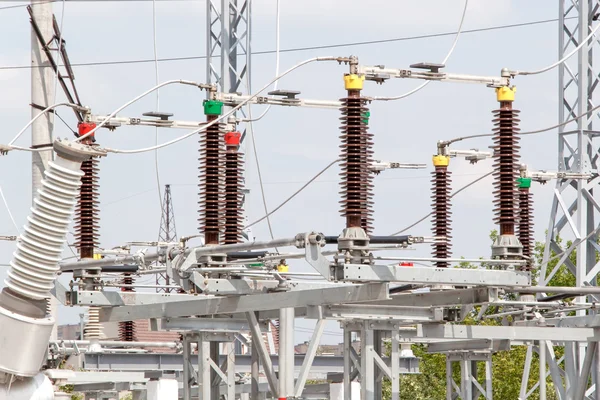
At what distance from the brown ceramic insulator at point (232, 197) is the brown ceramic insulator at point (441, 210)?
2.45 meters

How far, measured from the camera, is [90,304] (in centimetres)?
1373

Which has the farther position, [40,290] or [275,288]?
[275,288]

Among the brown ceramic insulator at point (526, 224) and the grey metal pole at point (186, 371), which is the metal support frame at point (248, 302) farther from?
the brown ceramic insulator at point (526, 224)

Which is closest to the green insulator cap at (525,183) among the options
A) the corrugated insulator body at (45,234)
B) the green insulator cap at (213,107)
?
the green insulator cap at (213,107)

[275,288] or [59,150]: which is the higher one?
[59,150]

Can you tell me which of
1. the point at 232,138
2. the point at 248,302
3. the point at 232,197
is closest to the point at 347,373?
the point at 248,302

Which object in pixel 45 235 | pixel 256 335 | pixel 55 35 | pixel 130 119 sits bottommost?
pixel 256 335

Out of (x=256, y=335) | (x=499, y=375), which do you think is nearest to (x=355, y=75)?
(x=256, y=335)

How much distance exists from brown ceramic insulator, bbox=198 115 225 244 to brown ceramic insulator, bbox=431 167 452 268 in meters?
2.79

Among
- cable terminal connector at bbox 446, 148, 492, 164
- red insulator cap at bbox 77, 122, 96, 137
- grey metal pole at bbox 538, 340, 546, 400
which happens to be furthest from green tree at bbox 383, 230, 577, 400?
red insulator cap at bbox 77, 122, 96, 137

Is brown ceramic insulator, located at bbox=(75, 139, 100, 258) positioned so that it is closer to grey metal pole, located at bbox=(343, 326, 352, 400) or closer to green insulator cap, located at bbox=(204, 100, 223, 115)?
green insulator cap, located at bbox=(204, 100, 223, 115)

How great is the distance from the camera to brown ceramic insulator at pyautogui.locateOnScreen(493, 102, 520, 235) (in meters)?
11.9

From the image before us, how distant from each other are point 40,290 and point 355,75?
16.5 ft

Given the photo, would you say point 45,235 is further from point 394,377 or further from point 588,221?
point 588,221
